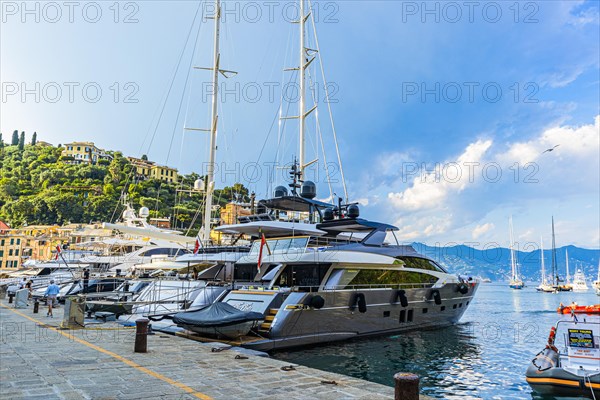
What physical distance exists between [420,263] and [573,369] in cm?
1013

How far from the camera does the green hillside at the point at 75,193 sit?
87550 millimetres

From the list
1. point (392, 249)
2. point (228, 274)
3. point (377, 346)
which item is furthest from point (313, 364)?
point (228, 274)

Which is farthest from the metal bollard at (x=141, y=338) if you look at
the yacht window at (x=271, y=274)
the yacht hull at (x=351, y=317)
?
the yacht window at (x=271, y=274)

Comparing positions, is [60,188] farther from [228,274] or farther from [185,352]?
[185,352]

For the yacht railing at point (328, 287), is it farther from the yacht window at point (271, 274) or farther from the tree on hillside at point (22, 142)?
the tree on hillside at point (22, 142)

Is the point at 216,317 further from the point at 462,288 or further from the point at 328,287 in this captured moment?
the point at 462,288

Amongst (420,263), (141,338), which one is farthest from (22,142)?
(141,338)

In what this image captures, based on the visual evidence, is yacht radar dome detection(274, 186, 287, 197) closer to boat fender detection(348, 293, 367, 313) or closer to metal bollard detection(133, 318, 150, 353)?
boat fender detection(348, 293, 367, 313)

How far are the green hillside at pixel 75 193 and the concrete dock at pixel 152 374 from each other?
62.8m

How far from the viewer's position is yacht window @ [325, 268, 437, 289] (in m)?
14.9

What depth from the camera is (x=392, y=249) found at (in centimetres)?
1786

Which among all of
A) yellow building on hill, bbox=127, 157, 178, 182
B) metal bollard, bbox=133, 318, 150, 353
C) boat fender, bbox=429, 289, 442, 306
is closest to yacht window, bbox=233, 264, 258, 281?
boat fender, bbox=429, 289, 442, 306

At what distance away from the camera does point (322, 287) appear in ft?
47.4

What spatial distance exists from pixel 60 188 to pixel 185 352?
100088 mm
